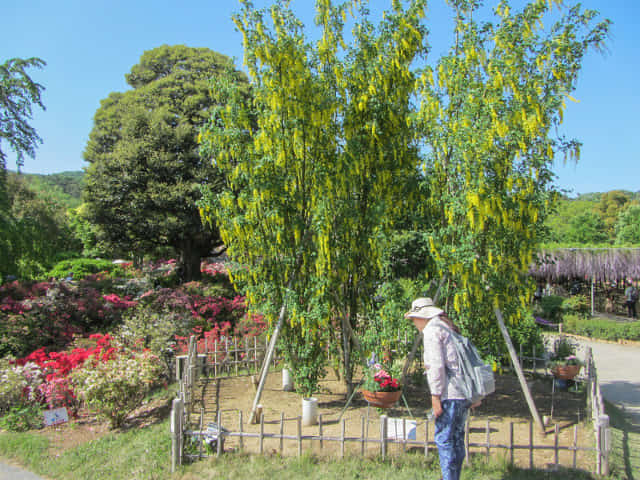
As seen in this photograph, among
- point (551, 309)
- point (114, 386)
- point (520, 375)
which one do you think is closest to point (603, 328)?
point (551, 309)

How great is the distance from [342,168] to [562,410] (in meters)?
5.03

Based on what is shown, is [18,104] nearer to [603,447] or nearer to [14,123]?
[14,123]

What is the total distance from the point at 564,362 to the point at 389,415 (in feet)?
13.2

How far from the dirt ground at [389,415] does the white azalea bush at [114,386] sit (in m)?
0.90

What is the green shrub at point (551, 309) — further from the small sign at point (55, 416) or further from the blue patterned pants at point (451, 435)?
the small sign at point (55, 416)

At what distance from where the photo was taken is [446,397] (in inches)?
147

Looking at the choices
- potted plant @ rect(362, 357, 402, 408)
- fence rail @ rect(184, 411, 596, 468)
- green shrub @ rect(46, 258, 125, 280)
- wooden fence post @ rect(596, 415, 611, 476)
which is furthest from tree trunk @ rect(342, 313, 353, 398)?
green shrub @ rect(46, 258, 125, 280)

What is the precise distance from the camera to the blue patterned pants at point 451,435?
12.2 feet

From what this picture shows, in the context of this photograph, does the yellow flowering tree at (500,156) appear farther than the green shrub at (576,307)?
No

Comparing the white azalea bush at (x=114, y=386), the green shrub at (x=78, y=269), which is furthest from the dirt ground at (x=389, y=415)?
the green shrub at (x=78, y=269)

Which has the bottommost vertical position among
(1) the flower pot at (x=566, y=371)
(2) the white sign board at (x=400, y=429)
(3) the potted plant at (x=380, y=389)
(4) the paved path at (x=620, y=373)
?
(4) the paved path at (x=620, y=373)

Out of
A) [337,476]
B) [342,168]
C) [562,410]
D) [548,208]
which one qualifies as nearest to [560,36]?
[548,208]

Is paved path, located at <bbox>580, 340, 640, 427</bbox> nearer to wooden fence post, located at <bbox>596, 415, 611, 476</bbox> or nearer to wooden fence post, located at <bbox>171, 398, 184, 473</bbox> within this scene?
wooden fence post, located at <bbox>596, 415, 611, 476</bbox>

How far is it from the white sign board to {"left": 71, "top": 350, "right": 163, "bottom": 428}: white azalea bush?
342 cm
